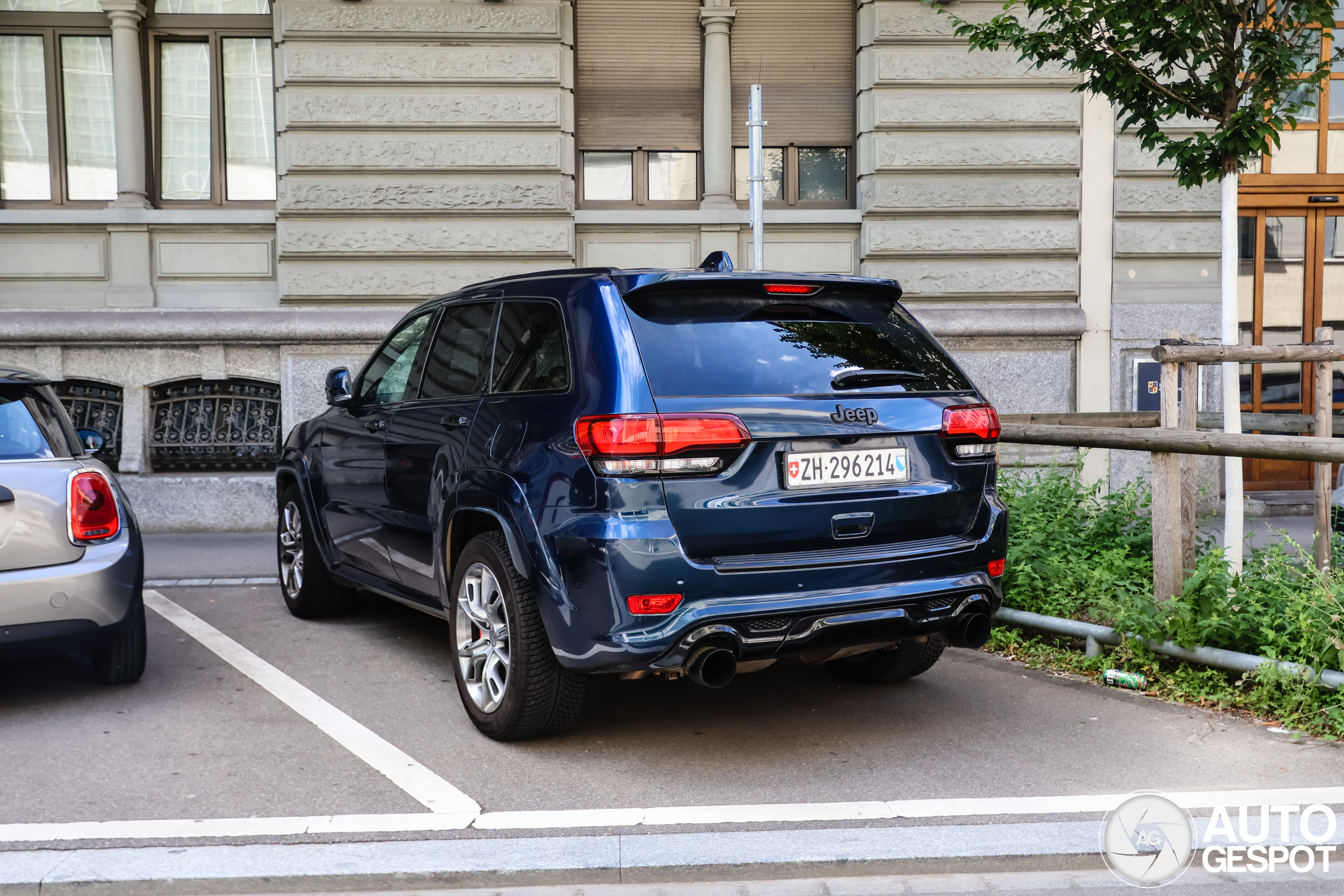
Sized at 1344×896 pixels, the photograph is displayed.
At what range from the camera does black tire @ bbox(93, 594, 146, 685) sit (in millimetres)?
5191

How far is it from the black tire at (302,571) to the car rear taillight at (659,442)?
3.12 metres

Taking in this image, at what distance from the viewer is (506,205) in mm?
10938

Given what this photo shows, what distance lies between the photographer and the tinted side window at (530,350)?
4254 millimetres

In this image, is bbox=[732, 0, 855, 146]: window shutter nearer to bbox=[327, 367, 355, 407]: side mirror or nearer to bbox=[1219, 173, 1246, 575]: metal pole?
bbox=[1219, 173, 1246, 575]: metal pole

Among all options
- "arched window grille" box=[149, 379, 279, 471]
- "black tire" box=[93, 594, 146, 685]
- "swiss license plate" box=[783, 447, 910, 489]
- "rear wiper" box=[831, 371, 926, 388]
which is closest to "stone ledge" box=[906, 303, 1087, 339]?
"arched window grille" box=[149, 379, 279, 471]

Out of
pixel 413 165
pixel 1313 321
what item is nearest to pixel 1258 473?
pixel 1313 321

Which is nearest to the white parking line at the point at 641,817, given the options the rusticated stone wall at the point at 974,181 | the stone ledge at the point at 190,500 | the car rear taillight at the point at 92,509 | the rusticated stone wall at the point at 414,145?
the car rear taillight at the point at 92,509

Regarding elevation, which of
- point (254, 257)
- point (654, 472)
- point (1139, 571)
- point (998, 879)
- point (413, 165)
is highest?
point (413, 165)

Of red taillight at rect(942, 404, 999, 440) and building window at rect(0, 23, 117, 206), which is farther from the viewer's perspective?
building window at rect(0, 23, 117, 206)

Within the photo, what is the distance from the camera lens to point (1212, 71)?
5.78 metres

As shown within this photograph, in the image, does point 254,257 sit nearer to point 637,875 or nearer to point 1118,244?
point 1118,244

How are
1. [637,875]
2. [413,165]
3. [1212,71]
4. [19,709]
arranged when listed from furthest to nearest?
[413,165]
[1212,71]
[19,709]
[637,875]

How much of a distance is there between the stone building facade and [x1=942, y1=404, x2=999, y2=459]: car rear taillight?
6.79m

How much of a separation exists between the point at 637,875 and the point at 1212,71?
15.5ft
